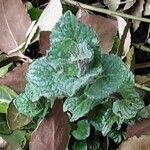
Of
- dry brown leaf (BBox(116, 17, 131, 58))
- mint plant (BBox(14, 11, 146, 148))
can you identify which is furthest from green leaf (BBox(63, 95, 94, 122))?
dry brown leaf (BBox(116, 17, 131, 58))

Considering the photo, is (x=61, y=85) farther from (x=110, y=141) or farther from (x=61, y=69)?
(x=110, y=141)

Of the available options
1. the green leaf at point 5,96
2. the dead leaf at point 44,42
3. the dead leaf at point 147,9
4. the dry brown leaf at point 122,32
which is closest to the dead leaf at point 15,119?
the green leaf at point 5,96

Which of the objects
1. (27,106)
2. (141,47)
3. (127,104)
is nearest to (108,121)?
(127,104)

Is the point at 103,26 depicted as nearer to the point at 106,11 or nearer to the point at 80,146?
the point at 106,11

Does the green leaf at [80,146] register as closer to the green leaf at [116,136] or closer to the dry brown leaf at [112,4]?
the green leaf at [116,136]

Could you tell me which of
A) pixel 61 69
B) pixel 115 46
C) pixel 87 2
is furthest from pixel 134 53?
pixel 61 69
